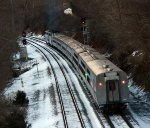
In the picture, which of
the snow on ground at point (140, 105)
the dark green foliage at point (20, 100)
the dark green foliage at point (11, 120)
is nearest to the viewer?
the dark green foliage at point (11, 120)

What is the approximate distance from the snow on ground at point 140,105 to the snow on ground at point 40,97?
5.07 m

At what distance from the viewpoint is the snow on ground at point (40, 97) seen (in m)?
25.4

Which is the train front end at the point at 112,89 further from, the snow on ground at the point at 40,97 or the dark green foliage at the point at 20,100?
the dark green foliage at the point at 20,100

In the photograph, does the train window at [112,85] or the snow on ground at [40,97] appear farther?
the snow on ground at [40,97]

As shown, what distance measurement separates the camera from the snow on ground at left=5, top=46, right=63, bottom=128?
25.4 meters

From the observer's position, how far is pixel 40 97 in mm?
32250

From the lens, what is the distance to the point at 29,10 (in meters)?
107

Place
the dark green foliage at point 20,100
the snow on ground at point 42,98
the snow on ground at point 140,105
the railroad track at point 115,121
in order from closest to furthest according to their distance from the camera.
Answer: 1. the railroad track at point 115,121
2. the snow on ground at point 140,105
3. the snow on ground at point 42,98
4. the dark green foliage at point 20,100

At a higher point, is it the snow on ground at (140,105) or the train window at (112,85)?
the train window at (112,85)

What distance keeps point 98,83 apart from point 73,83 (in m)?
12.2

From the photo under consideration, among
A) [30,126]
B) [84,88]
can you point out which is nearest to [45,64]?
[84,88]

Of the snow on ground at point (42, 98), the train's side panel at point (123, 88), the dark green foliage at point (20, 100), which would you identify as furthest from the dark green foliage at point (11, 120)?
the train's side panel at point (123, 88)

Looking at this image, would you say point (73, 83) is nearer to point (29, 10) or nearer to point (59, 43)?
point (59, 43)

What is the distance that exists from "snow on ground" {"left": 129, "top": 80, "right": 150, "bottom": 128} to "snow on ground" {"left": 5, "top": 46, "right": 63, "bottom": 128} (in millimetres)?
5075
